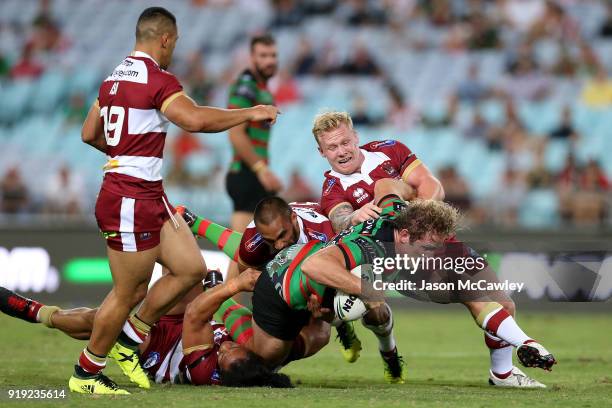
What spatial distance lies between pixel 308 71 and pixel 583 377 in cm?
1161

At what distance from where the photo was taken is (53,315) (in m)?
7.46

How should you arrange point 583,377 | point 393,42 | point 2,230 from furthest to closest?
point 393,42 → point 2,230 → point 583,377

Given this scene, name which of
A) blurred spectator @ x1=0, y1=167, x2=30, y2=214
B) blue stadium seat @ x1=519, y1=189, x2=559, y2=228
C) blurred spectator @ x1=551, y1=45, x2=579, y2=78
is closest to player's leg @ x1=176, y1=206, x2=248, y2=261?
blurred spectator @ x1=0, y1=167, x2=30, y2=214

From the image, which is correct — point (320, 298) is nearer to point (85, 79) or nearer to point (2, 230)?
point (2, 230)

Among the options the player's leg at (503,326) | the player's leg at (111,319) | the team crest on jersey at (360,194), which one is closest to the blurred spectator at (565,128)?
the team crest on jersey at (360,194)

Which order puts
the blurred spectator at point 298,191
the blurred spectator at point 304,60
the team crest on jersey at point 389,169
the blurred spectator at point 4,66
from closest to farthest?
the team crest on jersey at point 389,169 → the blurred spectator at point 298,191 → the blurred spectator at point 304,60 → the blurred spectator at point 4,66

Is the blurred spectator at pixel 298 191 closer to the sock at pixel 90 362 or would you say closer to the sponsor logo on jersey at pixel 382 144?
the sponsor logo on jersey at pixel 382 144

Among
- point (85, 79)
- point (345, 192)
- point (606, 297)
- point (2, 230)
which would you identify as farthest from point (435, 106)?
point (606, 297)

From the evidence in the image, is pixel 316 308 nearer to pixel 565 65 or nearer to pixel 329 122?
pixel 329 122

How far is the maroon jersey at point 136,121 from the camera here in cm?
652

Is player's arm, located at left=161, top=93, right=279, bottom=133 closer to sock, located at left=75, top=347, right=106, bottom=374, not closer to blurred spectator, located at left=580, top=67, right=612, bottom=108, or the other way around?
sock, located at left=75, top=347, right=106, bottom=374

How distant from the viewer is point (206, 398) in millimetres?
6207

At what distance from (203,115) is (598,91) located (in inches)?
505

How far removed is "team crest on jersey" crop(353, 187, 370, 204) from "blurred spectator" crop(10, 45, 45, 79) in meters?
12.5
